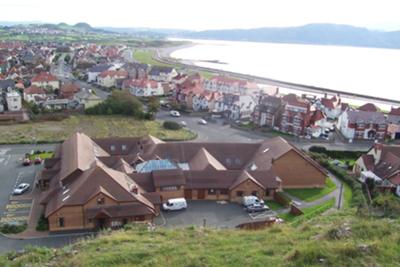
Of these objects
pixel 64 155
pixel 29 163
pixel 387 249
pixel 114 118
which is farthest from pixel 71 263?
pixel 114 118

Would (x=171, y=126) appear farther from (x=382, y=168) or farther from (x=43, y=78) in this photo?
(x=43, y=78)

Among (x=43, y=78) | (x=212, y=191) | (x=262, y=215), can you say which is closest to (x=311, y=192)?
(x=262, y=215)

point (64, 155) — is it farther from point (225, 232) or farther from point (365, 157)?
point (365, 157)

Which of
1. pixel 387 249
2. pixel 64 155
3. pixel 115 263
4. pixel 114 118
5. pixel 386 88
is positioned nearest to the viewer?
pixel 387 249

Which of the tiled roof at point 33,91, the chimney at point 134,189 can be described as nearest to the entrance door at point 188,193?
the chimney at point 134,189

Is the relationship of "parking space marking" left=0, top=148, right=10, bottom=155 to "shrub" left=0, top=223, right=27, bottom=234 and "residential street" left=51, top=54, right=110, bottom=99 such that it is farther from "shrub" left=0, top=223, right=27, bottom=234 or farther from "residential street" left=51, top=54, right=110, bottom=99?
"residential street" left=51, top=54, right=110, bottom=99

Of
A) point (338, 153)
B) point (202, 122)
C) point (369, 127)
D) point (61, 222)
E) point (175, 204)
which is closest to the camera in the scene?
point (61, 222)
